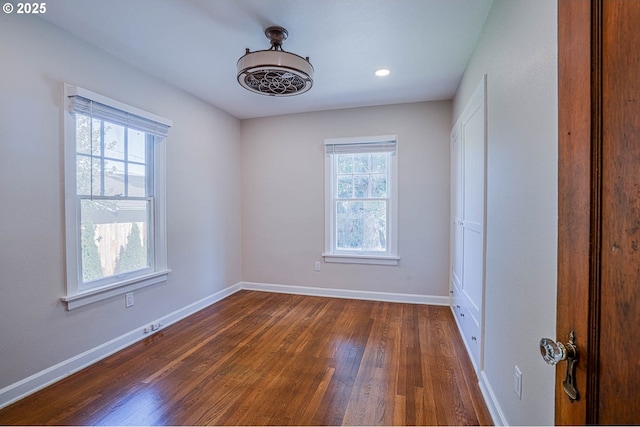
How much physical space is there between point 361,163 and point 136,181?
265cm

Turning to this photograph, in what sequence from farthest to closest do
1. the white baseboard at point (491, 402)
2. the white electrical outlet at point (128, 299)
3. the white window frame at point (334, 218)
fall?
1. the white window frame at point (334, 218)
2. the white electrical outlet at point (128, 299)
3. the white baseboard at point (491, 402)

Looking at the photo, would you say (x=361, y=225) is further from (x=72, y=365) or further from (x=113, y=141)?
(x=72, y=365)

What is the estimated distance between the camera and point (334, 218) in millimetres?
4055

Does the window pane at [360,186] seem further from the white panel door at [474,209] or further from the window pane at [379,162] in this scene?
the white panel door at [474,209]

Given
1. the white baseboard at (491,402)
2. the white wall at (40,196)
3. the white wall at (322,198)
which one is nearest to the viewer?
the white baseboard at (491,402)

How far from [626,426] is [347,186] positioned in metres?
3.59

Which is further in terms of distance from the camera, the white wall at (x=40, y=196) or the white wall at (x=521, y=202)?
the white wall at (x=40, y=196)

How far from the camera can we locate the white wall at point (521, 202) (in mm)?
1125

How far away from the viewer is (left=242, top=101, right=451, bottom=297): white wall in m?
3.65

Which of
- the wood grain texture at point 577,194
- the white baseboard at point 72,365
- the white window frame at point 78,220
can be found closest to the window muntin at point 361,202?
the white window frame at point 78,220

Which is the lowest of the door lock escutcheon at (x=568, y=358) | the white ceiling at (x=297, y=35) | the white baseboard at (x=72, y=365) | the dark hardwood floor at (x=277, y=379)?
the dark hardwood floor at (x=277, y=379)

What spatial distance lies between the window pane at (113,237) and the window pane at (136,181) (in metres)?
0.08

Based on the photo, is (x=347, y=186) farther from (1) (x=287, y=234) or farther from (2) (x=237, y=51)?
Answer: (2) (x=237, y=51)

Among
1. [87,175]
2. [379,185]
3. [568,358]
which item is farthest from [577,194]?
[379,185]
